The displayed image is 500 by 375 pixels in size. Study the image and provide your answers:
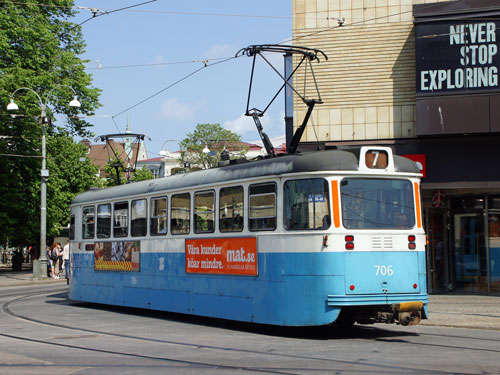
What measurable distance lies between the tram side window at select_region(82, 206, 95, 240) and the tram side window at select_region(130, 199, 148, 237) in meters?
2.38

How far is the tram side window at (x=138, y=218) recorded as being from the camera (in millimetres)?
16328

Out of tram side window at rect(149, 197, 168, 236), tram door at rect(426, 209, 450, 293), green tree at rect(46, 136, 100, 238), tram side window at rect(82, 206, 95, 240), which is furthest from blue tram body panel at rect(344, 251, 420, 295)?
green tree at rect(46, 136, 100, 238)

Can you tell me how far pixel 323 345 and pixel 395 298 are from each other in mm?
1473

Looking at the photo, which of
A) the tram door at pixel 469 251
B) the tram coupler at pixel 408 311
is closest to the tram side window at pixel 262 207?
the tram coupler at pixel 408 311

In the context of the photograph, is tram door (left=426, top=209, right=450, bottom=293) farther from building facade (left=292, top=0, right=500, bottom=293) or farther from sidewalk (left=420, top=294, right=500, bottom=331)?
sidewalk (left=420, top=294, right=500, bottom=331)

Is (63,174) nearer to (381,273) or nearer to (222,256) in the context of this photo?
(222,256)

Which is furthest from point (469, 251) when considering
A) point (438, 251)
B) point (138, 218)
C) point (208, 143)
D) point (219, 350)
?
point (208, 143)

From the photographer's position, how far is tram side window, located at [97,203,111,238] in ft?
59.2

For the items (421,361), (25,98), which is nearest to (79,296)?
(421,361)

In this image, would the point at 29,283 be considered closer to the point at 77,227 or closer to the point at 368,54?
the point at 77,227

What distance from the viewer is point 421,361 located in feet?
30.3

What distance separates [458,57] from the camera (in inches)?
787

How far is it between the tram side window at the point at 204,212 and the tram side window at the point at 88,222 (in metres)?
5.27

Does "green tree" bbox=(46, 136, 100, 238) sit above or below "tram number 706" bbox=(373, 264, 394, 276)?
above
